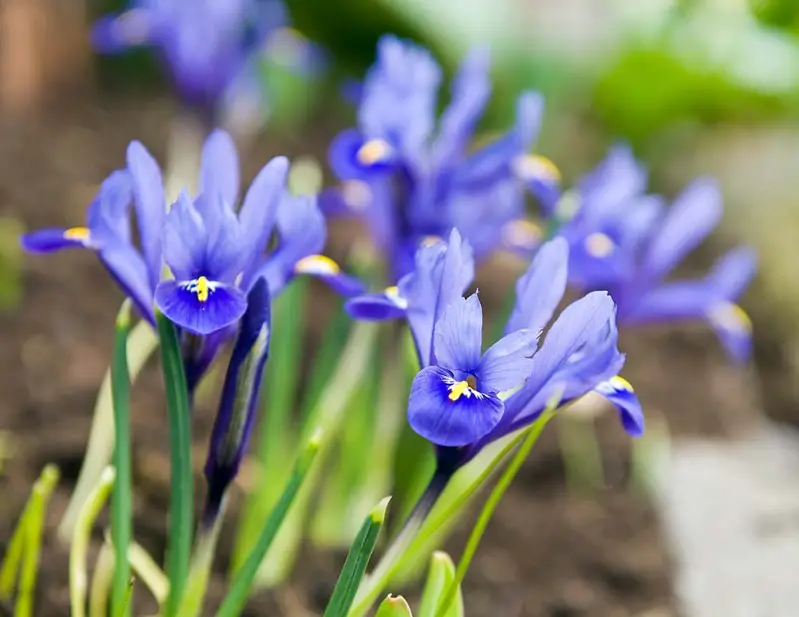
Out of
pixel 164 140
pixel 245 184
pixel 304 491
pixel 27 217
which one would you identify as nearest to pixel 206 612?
pixel 304 491

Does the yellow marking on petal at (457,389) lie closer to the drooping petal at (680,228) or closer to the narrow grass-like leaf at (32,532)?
the narrow grass-like leaf at (32,532)

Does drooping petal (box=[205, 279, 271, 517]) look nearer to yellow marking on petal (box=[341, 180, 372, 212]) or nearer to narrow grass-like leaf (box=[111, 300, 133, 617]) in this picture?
narrow grass-like leaf (box=[111, 300, 133, 617])

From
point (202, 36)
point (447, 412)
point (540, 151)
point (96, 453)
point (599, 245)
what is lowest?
point (540, 151)

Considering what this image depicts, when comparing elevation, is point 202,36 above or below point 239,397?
below

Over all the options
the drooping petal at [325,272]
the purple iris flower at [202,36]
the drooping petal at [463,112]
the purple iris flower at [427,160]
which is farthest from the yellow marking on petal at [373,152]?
the purple iris flower at [202,36]

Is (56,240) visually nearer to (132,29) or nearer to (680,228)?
(680,228)

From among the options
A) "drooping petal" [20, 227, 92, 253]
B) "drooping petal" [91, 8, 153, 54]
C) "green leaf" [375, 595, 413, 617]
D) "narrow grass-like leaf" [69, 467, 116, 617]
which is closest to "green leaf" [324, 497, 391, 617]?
"green leaf" [375, 595, 413, 617]

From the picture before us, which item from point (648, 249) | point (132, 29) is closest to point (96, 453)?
point (648, 249)
